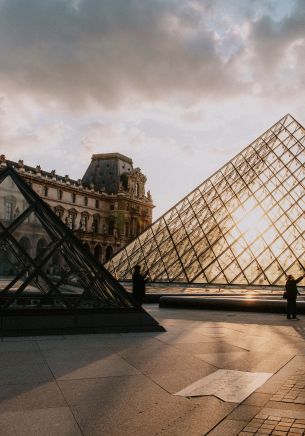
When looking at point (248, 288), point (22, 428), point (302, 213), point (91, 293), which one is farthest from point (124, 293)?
point (302, 213)

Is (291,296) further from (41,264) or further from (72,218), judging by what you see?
(72,218)

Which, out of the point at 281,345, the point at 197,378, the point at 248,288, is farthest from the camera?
the point at 248,288

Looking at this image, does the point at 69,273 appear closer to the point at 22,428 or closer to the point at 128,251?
the point at 22,428

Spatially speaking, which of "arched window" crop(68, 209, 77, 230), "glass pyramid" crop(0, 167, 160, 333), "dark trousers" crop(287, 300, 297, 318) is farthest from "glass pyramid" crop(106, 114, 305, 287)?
"arched window" crop(68, 209, 77, 230)

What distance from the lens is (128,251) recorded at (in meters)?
27.2

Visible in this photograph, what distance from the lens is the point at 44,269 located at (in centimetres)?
866

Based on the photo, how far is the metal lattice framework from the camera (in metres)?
8.34

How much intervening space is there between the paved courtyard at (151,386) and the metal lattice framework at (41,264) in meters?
0.93

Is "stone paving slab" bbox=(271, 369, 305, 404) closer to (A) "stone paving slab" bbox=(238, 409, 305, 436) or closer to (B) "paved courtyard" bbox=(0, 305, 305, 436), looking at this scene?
(B) "paved courtyard" bbox=(0, 305, 305, 436)

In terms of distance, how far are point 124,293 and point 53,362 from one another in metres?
3.33

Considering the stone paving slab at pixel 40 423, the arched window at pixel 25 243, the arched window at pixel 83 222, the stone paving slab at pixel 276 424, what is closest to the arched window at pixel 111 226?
the arched window at pixel 83 222

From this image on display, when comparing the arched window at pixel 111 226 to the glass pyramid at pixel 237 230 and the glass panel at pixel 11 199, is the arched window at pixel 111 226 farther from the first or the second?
the glass panel at pixel 11 199

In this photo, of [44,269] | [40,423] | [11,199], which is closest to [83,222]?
[11,199]

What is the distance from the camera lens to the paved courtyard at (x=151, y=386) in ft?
11.5
